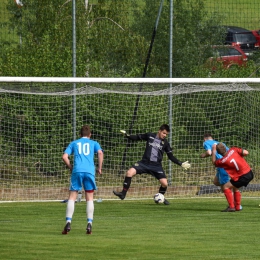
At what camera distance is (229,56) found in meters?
28.4

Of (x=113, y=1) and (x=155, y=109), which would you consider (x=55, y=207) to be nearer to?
(x=155, y=109)

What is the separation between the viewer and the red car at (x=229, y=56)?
24.0m

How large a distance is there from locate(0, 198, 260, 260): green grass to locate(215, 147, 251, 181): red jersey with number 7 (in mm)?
771

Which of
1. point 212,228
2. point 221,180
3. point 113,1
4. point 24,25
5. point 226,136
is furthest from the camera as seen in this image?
point 113,1

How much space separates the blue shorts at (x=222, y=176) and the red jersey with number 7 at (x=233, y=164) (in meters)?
1.05

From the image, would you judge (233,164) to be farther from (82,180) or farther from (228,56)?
(228,56)

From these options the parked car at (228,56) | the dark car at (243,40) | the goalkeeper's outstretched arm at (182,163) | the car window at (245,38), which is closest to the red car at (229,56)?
the parked car at (228,56)

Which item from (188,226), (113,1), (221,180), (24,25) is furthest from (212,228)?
(113,1)

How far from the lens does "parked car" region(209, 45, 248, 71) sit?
23562 mm

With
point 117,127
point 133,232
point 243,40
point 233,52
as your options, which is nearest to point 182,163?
point 117,127

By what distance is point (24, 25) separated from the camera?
2244cm

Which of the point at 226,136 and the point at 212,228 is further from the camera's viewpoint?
the point at 226,136

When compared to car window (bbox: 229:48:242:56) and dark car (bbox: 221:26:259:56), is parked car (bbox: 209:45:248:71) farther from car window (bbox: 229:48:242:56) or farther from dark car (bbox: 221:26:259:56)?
dark car (bbox: 221:26:259:56)

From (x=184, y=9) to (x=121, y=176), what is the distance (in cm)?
598
